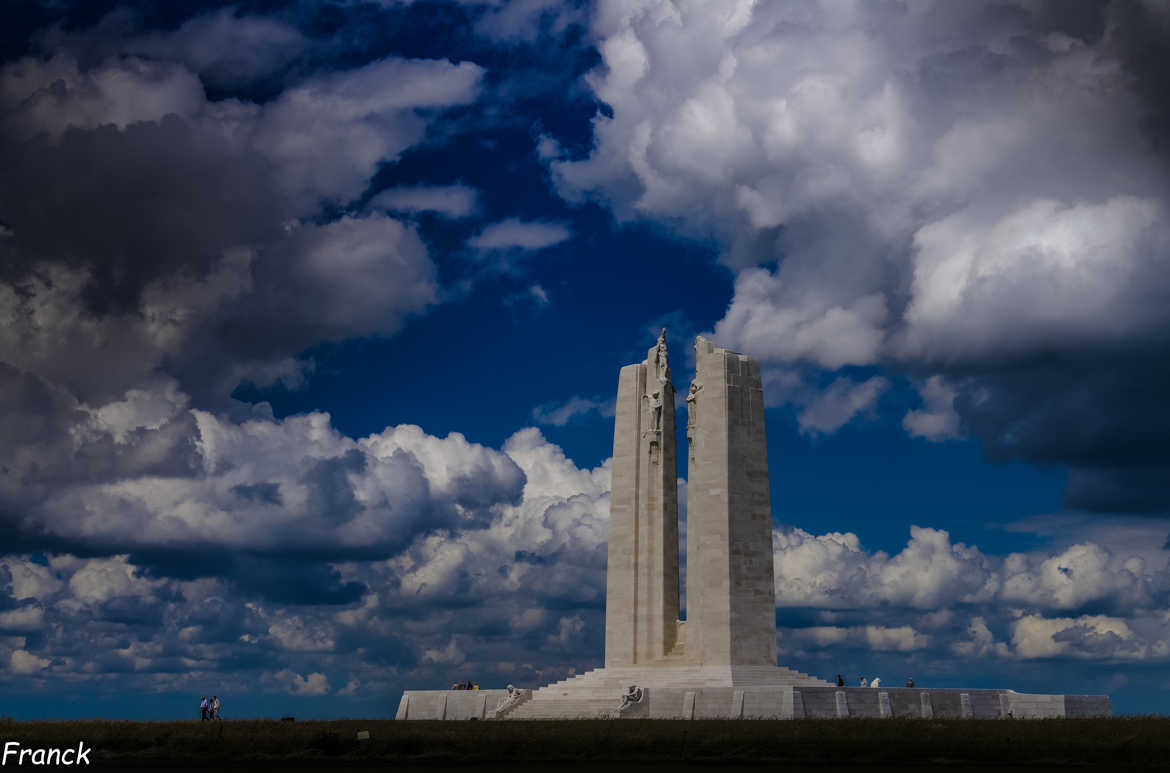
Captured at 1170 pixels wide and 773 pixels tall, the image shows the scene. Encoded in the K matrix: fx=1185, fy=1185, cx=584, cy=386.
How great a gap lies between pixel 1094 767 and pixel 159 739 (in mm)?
20959

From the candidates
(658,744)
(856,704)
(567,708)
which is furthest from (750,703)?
(658,744)

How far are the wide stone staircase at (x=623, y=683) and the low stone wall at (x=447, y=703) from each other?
157 cm

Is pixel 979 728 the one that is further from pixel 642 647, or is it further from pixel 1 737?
pixel 1 737

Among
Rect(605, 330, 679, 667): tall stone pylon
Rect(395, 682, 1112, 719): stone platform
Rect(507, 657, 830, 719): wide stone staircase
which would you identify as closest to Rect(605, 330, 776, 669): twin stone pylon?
→ Rect(605, 330, 679, 667): tall stone pylon

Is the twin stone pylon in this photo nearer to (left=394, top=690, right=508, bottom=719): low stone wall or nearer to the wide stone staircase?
the wide stone staircase

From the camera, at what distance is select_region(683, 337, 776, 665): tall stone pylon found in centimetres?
4534

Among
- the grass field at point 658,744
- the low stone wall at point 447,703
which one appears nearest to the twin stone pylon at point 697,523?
the low stone wall at point 447,703

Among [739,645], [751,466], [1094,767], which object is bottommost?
[1094,767]

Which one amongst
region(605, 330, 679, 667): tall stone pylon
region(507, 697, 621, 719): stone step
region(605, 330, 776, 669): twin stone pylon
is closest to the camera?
region(507, 697, 621, 719): stone step

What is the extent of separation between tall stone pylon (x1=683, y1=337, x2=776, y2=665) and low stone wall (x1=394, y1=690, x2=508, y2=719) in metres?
8.13

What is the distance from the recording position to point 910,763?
23875mm

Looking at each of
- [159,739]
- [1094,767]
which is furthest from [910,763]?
[159,739]

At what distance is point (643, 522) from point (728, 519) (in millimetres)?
4858

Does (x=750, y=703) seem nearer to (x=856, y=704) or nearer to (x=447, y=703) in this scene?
(x=856, y=704)
